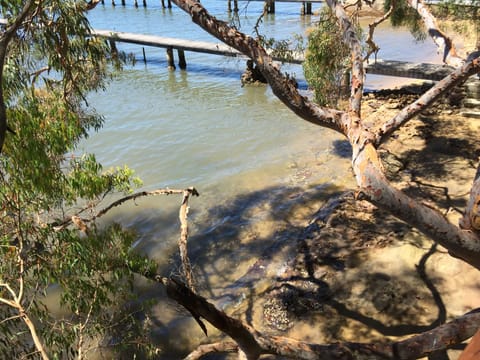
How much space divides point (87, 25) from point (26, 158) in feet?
6.33

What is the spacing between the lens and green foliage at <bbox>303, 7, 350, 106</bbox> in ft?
33.7

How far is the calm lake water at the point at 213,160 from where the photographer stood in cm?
841

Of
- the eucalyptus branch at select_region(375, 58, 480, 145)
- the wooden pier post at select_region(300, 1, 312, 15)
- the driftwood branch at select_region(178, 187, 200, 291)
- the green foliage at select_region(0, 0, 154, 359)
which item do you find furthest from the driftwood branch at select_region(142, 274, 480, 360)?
the wooden pier post at select_region(300, 1, 312, 15)

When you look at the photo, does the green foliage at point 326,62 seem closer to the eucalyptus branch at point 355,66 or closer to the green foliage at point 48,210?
the eucalyptus branch at point 355,66

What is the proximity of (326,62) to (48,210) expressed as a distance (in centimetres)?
794

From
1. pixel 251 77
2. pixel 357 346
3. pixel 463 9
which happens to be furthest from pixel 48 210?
pixel 251 77

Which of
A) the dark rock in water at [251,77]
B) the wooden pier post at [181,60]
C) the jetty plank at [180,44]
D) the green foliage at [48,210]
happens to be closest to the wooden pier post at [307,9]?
the jetty plank at [180,44]

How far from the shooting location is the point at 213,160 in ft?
41.7

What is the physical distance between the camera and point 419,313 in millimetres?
5703

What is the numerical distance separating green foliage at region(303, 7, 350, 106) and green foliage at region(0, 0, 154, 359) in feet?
19.8

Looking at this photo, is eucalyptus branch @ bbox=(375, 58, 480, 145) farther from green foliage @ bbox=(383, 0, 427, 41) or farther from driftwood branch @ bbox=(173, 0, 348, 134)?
green foliage @ bbox=(383, 0, 427, 41)

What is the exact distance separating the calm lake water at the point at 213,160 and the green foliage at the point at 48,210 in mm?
2130

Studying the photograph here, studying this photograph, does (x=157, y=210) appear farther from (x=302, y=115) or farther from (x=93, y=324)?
(x=302, y=115)

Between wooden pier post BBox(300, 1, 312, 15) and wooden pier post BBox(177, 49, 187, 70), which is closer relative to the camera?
wooden pier post BBox(177, 49, 187, 70)
